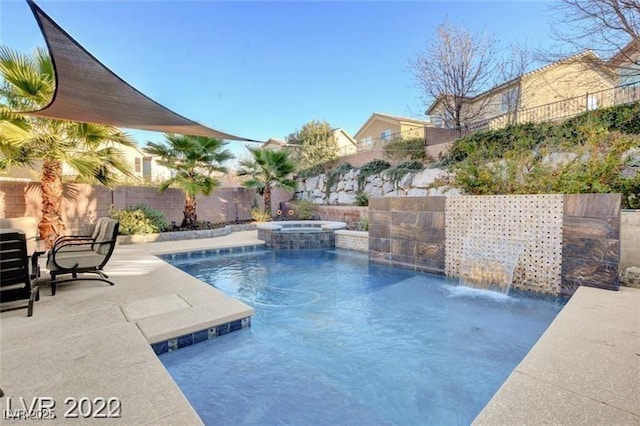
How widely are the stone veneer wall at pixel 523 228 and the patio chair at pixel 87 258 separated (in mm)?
6268

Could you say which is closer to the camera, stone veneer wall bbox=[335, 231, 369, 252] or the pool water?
the pool water

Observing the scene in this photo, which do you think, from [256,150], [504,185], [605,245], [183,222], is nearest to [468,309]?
[605,245]

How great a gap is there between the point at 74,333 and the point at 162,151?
8.75 metres

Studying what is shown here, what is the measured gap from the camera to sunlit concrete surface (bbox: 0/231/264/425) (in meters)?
2.04

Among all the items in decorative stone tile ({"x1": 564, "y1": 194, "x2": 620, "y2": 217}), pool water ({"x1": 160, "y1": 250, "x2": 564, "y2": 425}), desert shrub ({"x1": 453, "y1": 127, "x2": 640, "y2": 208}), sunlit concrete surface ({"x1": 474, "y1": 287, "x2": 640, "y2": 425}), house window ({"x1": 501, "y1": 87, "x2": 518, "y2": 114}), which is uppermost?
house window ({"x1": 501, "y1": 87, "x2": 518, "y2": 114})

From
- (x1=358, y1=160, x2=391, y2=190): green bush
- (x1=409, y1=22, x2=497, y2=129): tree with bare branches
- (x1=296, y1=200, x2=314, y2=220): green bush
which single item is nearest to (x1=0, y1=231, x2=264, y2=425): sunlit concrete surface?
(x1=296, y1=200, x2=314, y2=220): green bush

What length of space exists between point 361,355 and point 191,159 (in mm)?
9555

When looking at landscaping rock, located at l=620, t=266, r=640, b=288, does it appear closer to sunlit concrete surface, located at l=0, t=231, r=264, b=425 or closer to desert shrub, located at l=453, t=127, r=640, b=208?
desert shrub, located at l=453, t=127, r=640, b=208

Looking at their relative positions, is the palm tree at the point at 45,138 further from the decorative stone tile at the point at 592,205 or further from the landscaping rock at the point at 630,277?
the landscaping rock at the point at 630,277

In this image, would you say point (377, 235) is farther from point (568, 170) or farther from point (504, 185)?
point (568, 170)

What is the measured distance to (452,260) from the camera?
6430mm

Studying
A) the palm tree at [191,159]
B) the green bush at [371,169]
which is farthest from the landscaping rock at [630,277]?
the green bush at [371,169]

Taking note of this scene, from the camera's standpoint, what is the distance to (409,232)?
7.14m

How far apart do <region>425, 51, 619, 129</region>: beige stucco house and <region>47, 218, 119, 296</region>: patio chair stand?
558 inches
